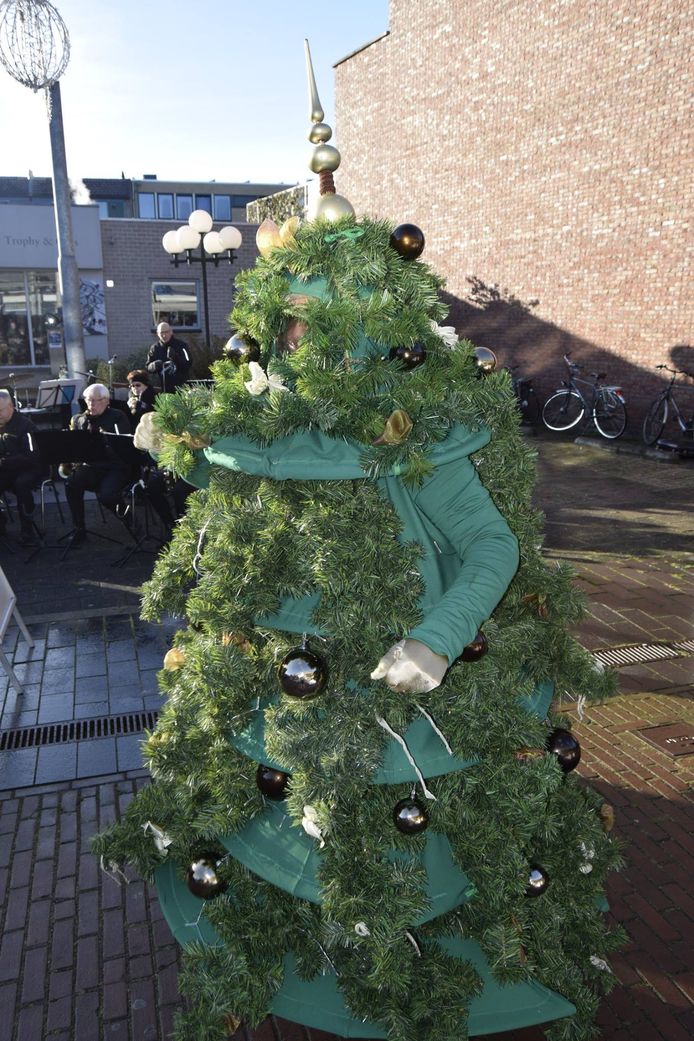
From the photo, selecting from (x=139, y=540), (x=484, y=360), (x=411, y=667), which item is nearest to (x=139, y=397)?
(x=139, y=540)

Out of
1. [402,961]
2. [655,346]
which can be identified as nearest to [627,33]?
[655,346]

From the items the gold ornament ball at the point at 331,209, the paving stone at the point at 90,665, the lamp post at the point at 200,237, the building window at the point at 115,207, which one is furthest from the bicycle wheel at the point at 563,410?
the building window at the point at 115,207

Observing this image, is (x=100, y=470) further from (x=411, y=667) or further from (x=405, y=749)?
(x=411, y=667)

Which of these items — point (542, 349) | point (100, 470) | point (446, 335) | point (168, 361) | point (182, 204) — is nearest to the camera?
point (446, 335)

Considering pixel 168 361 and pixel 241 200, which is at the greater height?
pixel 241 200

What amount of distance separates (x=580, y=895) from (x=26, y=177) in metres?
37.6

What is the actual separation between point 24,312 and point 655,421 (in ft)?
64.5

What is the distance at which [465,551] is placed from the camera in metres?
2.42

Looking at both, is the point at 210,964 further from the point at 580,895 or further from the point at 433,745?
the point at 580,895

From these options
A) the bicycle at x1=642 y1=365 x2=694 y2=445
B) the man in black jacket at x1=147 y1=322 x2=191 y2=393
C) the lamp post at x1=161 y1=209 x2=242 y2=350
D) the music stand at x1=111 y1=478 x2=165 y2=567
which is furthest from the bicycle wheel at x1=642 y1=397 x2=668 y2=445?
the music stand at x1=111 y1=478 x2=165 y2=567

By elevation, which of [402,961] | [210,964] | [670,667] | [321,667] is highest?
[321,667]

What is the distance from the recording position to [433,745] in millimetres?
2451

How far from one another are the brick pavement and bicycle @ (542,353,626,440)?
7643 millimetres

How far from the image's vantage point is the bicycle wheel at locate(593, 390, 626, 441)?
1484 centimetres
